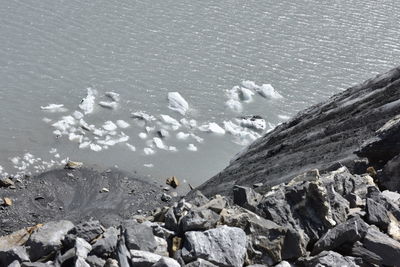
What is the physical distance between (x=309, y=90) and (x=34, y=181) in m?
10.7

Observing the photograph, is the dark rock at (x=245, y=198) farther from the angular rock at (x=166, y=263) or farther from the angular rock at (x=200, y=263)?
the angular rock at (x=166, y=263)

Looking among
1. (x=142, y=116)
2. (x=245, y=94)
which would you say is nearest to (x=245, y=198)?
(x=142, y=116)

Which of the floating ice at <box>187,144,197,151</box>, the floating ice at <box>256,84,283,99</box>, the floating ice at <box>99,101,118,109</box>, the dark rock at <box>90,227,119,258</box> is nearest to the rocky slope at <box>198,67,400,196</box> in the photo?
the floating ice at <box>187,144,197,151</box>

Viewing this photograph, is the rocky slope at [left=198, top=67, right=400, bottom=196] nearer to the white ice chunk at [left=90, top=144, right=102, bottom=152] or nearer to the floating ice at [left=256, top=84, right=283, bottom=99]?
the white ice chunk at [left=90, top=144, right=102, bottom=152]

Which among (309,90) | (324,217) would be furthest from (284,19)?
(324,217)

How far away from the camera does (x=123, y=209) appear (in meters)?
15.5

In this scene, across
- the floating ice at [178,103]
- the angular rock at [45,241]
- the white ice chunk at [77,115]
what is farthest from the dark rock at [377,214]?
the white ice chunk at [77,115]

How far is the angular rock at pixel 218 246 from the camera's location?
302 inches

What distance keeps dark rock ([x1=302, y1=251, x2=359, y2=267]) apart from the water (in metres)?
9.48

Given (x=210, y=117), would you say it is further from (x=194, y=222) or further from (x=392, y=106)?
(x=194, y=222)

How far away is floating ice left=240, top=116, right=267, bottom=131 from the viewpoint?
19.2 m

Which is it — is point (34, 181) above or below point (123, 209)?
above

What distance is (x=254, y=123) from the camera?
19219mm

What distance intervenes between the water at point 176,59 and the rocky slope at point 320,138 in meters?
2.43
